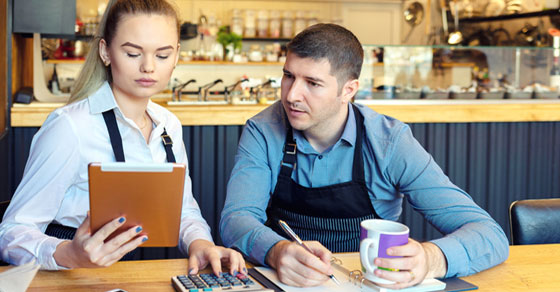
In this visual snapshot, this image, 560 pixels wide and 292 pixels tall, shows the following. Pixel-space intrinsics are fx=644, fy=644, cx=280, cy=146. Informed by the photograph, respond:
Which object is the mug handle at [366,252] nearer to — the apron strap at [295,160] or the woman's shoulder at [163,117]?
the apron strap at [295,160]

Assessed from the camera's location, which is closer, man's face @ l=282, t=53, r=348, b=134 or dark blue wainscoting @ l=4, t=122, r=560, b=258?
man's face @ l=282, t=53, r=348, b=134

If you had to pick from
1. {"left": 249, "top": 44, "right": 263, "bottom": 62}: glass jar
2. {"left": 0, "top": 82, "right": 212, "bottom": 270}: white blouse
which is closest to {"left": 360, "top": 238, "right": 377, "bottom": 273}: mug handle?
{"left": 0, "top": 82, "right": 212, "bottom": 270}: white blouse

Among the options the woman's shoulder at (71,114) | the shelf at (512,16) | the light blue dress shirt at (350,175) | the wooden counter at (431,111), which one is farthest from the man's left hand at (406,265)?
the shelf at (512,16)

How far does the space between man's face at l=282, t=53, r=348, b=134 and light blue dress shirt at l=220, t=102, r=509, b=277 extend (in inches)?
4.5

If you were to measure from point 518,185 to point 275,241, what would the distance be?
2.54m

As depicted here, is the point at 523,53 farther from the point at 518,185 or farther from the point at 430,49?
the point at 518,185

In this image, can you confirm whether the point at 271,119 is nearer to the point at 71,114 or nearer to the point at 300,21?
the point at 71,114

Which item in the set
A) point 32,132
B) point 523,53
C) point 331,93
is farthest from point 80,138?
point 523,53

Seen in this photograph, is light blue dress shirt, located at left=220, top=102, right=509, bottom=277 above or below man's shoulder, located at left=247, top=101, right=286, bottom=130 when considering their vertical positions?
below

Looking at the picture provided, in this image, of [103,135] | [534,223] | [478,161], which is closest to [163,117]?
[103,135]

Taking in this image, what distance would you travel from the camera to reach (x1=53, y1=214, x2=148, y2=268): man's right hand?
1.18 m

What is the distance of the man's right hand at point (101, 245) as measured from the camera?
1178mm

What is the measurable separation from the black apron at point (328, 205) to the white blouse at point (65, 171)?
26cm

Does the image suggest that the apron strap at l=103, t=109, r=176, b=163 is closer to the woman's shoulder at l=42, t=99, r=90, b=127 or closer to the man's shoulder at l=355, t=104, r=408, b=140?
the woman's shoulder at l=42, t=99, r=90, b=127
